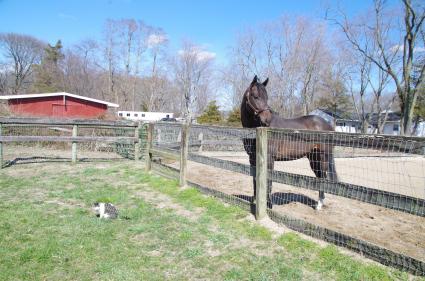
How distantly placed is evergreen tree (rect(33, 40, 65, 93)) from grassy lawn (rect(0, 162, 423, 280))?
4545 cm

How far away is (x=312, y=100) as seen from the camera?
41.4 meters

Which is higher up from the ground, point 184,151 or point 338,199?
point 184,151

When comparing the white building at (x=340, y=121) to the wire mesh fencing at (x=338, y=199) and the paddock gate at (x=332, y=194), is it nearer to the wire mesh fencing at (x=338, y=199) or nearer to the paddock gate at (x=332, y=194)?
the paddock gate at (x=332, y=194)

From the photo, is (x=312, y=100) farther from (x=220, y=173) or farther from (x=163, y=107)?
(x=220, y=173)

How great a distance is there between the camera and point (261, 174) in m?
4.57

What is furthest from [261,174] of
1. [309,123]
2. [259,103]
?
[309,123]

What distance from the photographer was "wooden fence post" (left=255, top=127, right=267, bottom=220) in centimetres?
453

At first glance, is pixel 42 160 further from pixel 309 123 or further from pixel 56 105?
pixel 56 105

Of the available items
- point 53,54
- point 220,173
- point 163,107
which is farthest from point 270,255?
point 53,54

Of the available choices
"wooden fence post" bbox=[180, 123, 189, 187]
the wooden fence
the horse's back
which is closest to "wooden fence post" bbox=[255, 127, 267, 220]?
the horse's back

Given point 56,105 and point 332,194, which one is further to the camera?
point 56,105

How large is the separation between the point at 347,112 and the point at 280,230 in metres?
49.7

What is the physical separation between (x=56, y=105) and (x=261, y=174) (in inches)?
1039

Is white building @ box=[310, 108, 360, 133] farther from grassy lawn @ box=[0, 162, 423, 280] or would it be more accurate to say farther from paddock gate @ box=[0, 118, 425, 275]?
grassy lawn @ box=[0, 162, 423, 280]
